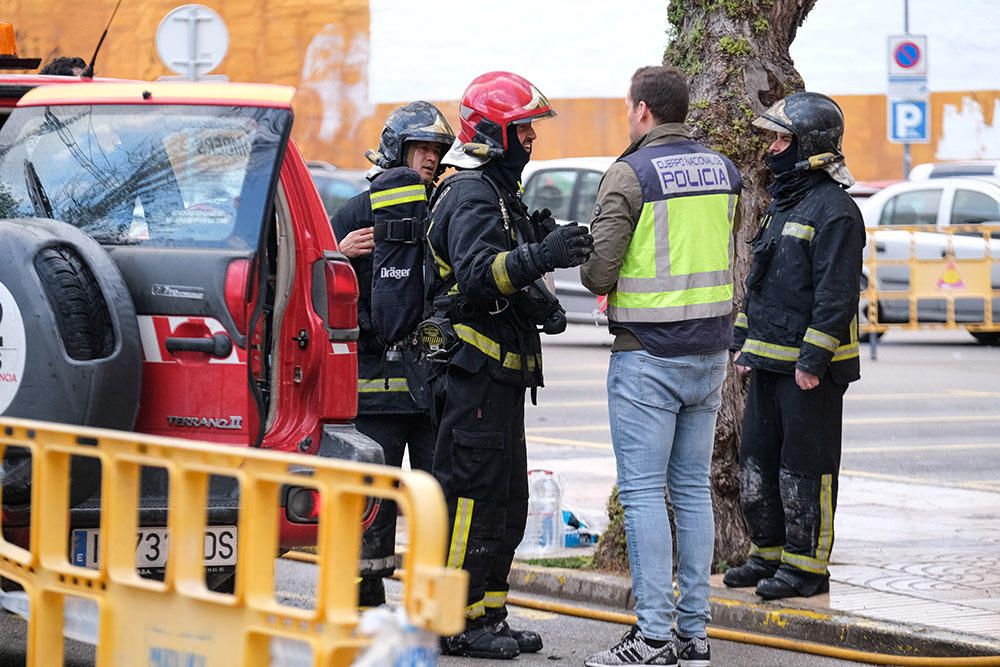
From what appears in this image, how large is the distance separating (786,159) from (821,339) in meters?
0.78

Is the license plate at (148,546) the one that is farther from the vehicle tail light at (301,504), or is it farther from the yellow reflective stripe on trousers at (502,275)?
the yellow reflective stripe on trousers at (502,275)

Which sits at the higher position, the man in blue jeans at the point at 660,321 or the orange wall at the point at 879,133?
the orange wall at the point at 879,133

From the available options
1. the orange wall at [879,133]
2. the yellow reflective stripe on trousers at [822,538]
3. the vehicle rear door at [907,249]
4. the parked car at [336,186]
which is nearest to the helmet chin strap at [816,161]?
the yellow reflective stripe on trousers at [822,538]

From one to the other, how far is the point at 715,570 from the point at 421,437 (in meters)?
1.51

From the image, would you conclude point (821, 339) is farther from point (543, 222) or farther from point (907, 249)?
point (907, 249)

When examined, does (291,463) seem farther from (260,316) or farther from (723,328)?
(723,328)

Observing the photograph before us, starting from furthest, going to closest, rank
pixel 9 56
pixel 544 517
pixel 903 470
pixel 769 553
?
pixel 903 470
pixel 544 517
pixel 769 553
pixel 9 56

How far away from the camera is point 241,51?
29.4 m

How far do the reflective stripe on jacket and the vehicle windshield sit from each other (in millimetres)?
1275

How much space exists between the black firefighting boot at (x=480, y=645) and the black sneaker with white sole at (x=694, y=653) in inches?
24.6

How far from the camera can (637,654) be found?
5.75 meters

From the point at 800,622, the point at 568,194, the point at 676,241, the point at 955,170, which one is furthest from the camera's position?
the point at 955,170

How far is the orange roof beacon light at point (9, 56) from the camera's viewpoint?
6621 millimetres

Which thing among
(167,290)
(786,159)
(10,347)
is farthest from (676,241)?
(10,347)
